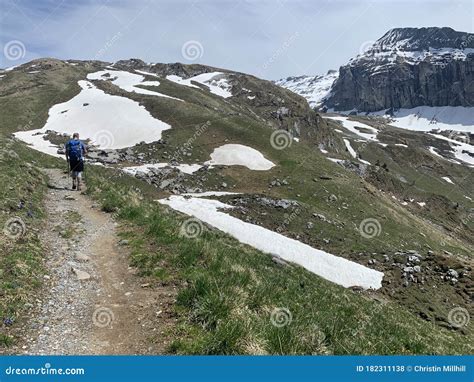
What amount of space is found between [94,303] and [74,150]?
17.3m

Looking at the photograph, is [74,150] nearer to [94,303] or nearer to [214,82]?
[94,303]

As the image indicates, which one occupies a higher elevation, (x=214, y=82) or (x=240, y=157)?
(x=214, y=82)

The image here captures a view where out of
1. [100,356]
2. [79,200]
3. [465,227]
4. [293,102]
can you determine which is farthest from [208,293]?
[293,102]

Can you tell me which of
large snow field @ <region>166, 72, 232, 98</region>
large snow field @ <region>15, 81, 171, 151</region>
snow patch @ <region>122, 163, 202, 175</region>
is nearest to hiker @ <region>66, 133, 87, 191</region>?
snow patch @ <region>122, 163, 202, 175</region>

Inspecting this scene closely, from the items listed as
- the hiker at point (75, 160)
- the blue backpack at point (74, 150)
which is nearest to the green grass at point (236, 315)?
the hiker at point (75, 160)

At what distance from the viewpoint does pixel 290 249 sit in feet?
114

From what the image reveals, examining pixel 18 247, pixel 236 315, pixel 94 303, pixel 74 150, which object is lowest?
pixel 94 303

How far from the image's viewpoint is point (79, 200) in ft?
73.2

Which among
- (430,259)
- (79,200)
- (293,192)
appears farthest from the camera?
(293,192)

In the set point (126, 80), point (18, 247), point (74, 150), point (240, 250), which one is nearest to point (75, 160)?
point (74, 150)

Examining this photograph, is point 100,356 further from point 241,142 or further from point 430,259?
point 241,142

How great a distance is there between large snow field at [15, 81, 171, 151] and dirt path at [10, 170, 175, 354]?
4555 centimetres

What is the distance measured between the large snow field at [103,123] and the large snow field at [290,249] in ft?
81.4

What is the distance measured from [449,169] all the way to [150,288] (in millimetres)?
194382
